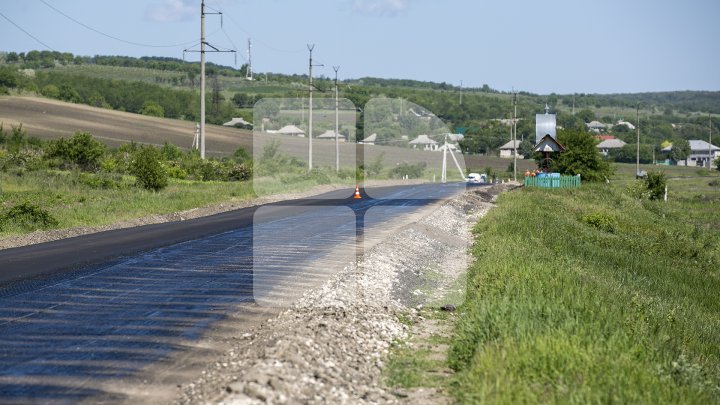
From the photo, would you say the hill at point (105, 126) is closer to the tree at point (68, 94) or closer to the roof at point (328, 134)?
the tree at point (68, 94)

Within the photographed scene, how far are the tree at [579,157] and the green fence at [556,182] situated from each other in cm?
463

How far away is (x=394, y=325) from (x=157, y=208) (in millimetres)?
22397

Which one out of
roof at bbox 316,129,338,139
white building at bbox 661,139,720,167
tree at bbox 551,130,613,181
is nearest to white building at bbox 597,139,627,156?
white building at bbox 661,139,720,167

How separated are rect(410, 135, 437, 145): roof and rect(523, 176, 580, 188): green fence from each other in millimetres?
40505

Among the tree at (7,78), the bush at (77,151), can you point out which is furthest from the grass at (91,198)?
the tree at (7,78)

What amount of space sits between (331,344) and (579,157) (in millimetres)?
60909

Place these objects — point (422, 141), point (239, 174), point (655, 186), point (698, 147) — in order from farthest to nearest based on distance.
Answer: point (698, 147)
point (655, 186)
point (239, 174)
point (422, 141)

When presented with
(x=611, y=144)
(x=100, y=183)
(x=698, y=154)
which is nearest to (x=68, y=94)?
(x=100, y=183)

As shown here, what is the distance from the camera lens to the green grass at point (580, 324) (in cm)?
797

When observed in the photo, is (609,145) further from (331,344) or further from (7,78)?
(331,344)

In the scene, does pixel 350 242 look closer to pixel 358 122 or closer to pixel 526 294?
pixel 358 122

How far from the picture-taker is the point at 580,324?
33.8ft

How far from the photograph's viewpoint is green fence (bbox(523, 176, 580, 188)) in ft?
202

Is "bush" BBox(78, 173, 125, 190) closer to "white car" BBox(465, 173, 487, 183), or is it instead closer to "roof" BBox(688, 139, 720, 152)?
"white car" BBox(465, 173, 487, 183)
